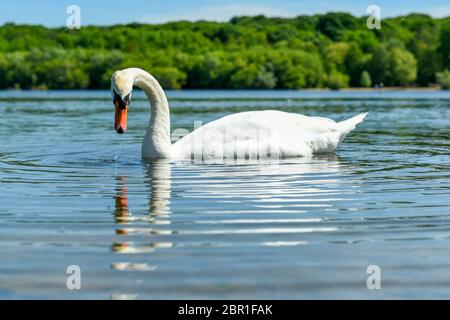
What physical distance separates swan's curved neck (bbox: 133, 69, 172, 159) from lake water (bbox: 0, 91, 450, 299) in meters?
0.44

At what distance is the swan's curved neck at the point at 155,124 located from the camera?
1545 cm

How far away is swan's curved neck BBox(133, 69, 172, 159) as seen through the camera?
50.7 ft

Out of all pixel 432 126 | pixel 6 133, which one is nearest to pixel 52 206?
pixel 6 133

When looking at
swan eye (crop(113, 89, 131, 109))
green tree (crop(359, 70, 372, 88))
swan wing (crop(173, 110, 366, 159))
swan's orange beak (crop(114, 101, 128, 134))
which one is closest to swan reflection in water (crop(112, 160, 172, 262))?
swan's orange beak (crop(114, 101, 128, 134))

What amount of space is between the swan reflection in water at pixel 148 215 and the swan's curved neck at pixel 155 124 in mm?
1470

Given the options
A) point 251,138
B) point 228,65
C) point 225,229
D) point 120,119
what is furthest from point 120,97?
point 228,65

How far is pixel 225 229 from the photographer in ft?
27.6

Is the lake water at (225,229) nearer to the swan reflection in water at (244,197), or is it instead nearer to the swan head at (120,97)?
the swan reflection in water at (244,197)

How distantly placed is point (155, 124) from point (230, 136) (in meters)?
1.39

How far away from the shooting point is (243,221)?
8828 millimetres

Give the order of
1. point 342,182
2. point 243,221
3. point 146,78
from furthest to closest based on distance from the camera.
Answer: point 146,78 → point 342,182 → point 243,221

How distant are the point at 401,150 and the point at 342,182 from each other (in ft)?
19.8

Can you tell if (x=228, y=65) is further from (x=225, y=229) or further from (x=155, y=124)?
(x=225, y=229)

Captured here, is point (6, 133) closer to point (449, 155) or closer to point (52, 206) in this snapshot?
point (449, 155)
